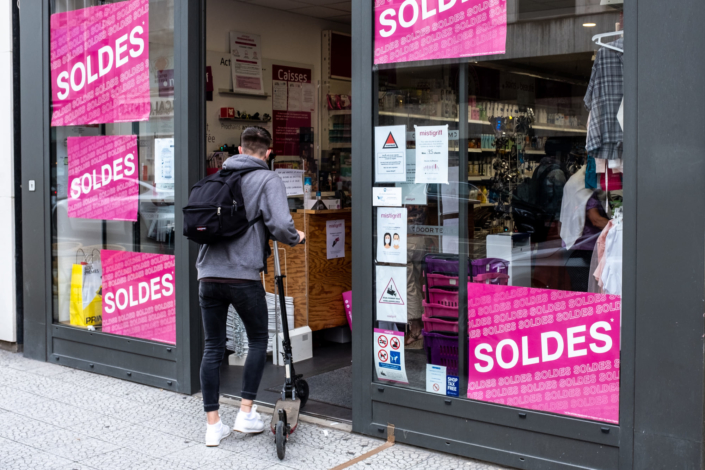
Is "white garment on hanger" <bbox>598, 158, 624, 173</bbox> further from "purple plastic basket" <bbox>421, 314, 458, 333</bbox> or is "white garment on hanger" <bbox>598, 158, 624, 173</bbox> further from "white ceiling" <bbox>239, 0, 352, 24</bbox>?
"white ceiling" <bbox>239, 0, 352, 24</bbox>

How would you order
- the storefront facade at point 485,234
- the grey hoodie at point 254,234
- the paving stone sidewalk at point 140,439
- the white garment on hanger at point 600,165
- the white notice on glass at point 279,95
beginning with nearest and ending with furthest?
the storefront facade at point 485,234
the white garment on hanger at point 600,165
the paving stone sidewalk at point 140,439
the grey hoodie at point 254,234
the white notice on glass at point 279,95

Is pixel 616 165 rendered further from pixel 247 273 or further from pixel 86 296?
pixel 86 296

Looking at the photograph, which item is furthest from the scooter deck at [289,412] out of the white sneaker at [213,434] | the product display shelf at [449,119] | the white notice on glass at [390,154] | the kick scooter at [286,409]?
the product display shelf at [449,119]

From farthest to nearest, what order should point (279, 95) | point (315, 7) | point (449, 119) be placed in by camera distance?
point (279, 95)
point (315, 7)
point (449, 119)

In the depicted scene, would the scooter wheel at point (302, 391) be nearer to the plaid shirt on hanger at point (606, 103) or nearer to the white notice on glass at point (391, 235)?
the white notice on glass at point (391, 235)

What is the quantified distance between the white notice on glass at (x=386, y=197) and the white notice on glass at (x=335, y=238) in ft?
8.33

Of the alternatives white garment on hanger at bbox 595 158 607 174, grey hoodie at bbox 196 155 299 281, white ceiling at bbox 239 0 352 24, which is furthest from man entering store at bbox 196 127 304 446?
white ceiling at bbox 239 0 352 24

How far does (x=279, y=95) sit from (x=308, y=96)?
554mm

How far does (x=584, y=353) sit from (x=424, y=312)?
104cm

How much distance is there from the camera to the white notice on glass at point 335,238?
7.14 metres

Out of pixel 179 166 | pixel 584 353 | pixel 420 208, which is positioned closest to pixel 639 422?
pixel 584 353

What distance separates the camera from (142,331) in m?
5.94

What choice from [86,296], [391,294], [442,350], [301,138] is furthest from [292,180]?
[301,138]

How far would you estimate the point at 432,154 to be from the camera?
174 inches
